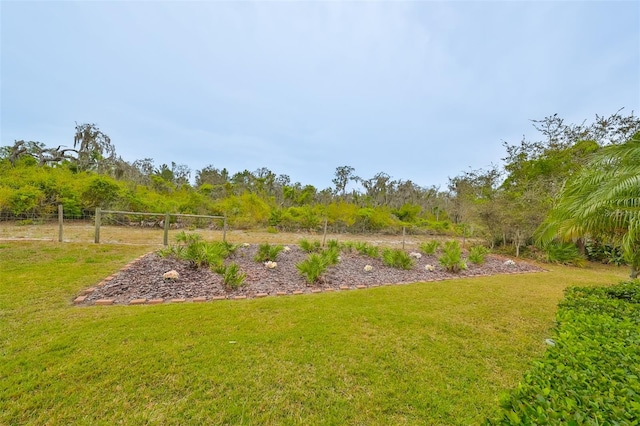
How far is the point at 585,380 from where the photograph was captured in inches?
50.5

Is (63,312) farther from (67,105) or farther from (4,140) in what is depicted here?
(4,140)

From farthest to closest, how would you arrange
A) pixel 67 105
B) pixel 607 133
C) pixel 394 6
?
pixel 67 105, pixel 607 133, pixel 394 6

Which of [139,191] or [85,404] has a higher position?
[139,191]

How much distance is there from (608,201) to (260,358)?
14.2 feet

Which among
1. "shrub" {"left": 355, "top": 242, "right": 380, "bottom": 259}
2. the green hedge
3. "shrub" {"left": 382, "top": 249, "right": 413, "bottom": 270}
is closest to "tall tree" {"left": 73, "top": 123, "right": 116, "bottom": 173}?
"shrub" {"left": 355, "top": 242, "right": 380, "bottom": 259}

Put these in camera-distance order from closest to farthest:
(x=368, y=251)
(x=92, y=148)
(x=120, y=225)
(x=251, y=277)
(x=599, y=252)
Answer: (x=251, y=277) → (x=368, y=251) → (x=599, y=252) → (x=120, y=225) → (x=92, y=148)

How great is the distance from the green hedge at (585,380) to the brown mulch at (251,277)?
3224mm

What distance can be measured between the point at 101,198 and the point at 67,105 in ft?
14.5

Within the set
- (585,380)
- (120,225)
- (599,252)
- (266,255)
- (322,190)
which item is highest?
(322,190)

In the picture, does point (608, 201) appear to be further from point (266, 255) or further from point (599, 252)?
point (599, 252)

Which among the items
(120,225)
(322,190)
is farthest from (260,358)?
(322,190)

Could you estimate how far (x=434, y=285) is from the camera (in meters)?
4.93

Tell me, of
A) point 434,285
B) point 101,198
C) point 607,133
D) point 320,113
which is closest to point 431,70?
point 320,113

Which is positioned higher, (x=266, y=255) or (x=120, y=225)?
(x=266, y=255)
